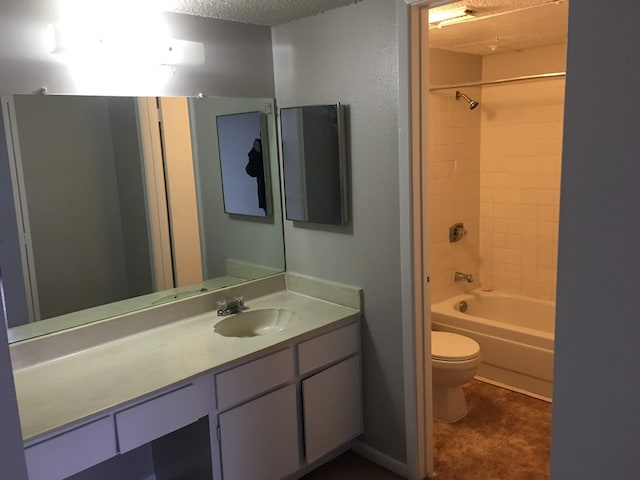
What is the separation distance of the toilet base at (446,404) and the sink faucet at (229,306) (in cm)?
125

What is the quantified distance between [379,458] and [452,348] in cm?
79

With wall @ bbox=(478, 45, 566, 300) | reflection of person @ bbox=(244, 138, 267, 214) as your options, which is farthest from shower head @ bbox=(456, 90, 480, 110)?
reflection of person @ bbox=(244, 138, 267, 214)

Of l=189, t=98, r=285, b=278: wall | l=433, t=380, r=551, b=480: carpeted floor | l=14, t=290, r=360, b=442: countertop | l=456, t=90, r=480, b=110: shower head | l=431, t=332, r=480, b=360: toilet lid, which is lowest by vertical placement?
l=433, t=380, r=551, b=480: carpeted floor

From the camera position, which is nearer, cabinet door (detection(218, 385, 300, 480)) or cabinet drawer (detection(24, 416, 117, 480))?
cabinet drawer (detection(24, 416, 117, 480))

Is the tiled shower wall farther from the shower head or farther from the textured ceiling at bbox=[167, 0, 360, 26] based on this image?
the textured ceiling at bbox=[167, 0, 360, 26]

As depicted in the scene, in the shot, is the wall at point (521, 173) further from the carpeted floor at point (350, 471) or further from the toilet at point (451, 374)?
the carpeted floor at point (350, 471)

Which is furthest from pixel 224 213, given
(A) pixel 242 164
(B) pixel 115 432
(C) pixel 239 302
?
(B) pixel 115 432

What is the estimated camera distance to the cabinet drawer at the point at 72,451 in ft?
5.15

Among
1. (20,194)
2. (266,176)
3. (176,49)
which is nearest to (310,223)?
(266,176)

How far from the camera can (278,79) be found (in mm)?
2701

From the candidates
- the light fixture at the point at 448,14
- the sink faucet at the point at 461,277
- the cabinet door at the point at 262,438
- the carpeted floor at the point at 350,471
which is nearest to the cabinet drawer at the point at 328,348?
the cabinet door at the point at 262,438

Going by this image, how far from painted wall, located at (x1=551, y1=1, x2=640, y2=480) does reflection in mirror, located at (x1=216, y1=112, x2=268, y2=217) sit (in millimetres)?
1986

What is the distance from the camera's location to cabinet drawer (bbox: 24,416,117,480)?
→ 5.15 feet

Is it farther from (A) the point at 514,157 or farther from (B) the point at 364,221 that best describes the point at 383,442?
(A) the point at 514,157
